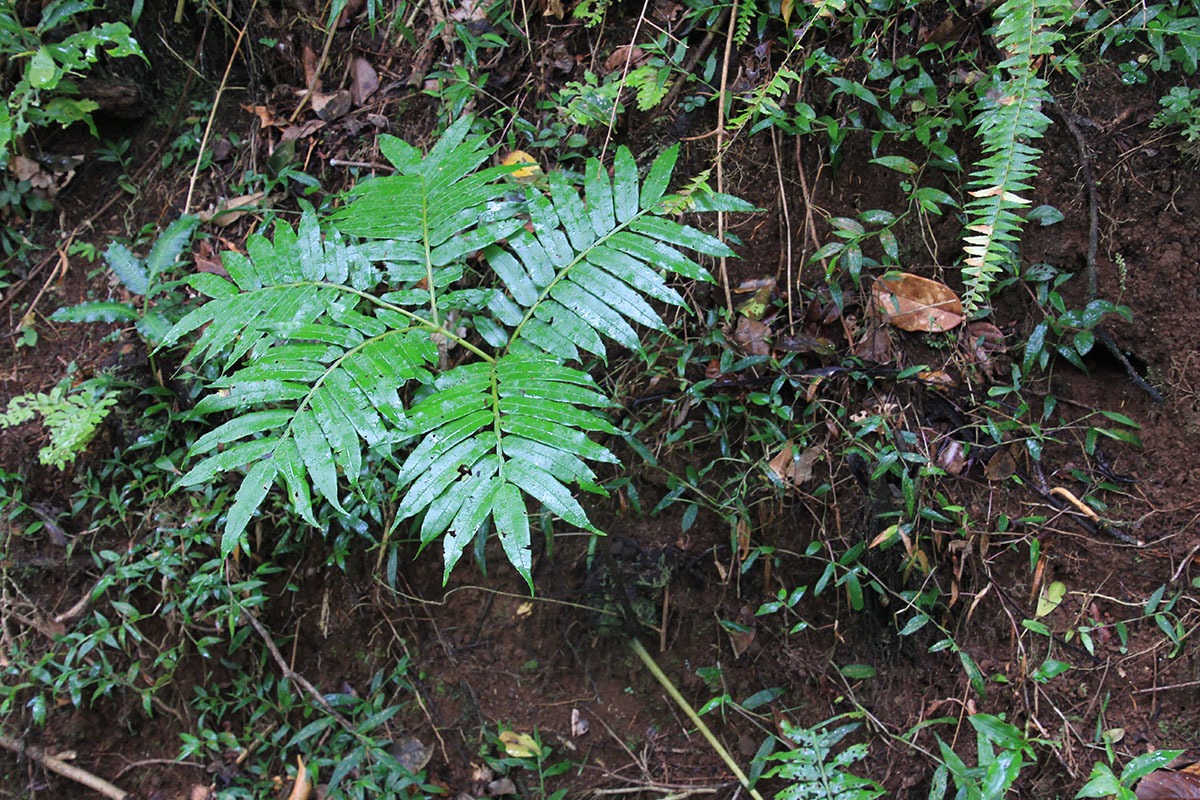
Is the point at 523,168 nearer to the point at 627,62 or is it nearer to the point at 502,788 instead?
the point at 627,62

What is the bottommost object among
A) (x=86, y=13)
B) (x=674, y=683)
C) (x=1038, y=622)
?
(x=674, y=683)

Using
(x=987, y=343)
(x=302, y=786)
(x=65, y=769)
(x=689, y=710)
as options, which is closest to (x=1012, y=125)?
(x=987, y=343)

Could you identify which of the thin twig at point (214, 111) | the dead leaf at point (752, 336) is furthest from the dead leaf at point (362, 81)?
the dead leaf at point (752, 336)

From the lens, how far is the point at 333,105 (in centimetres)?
309

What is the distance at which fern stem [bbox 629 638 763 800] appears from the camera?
222cm

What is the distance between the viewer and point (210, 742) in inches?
103

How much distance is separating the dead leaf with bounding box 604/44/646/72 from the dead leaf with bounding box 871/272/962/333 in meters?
1.16

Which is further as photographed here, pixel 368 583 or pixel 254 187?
pixel 254 187

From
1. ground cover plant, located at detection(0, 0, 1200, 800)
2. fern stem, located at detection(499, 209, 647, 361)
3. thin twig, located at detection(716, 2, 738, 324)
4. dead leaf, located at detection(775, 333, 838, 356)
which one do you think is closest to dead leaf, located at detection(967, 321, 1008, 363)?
ground cover plant, located at detection(0, 0, 1200, 800)

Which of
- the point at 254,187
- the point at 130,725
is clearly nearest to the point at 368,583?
the point at 130,725

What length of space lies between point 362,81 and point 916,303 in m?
2.37

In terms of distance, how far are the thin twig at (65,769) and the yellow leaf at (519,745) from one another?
1391mm

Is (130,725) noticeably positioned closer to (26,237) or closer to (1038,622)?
(26,237)

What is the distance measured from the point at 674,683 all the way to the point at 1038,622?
109 cm
